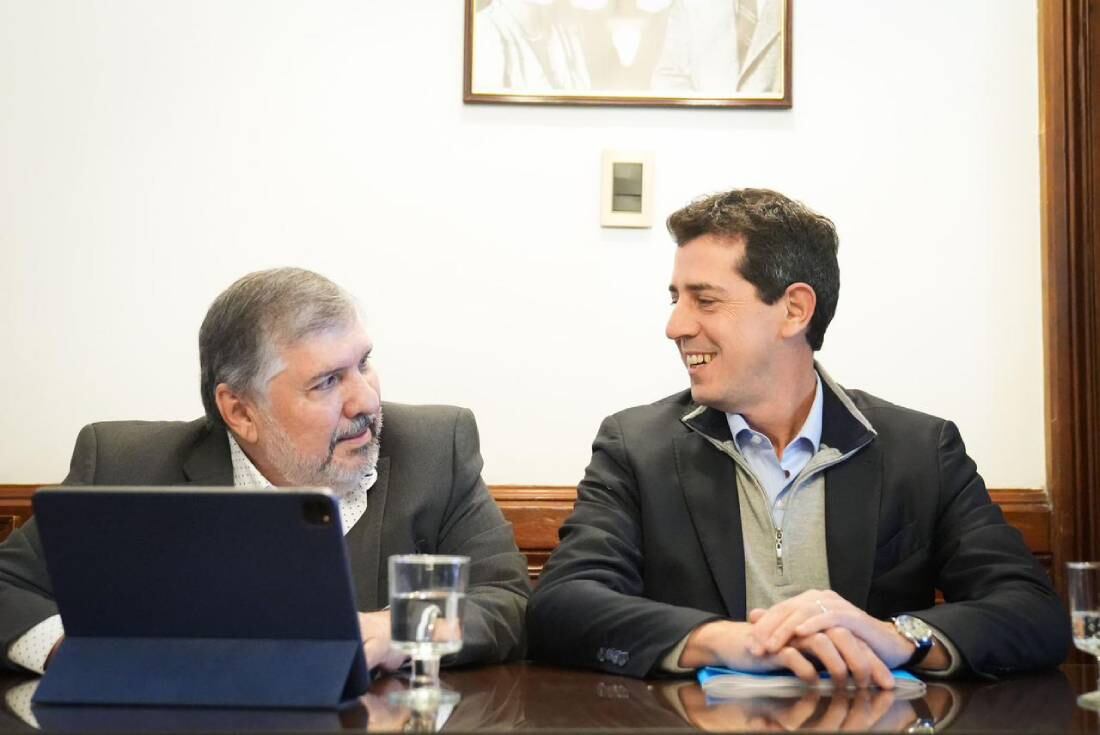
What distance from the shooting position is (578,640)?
1.89 m

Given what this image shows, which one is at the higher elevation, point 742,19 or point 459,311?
point 742,19

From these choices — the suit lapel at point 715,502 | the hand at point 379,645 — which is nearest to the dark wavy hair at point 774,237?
the suit lapel at point 715,502

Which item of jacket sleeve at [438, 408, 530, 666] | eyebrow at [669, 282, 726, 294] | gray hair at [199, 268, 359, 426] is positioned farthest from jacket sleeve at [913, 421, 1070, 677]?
gray hair at [199, 268, 359, 426]

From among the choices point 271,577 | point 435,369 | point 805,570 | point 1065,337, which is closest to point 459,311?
point 435,369

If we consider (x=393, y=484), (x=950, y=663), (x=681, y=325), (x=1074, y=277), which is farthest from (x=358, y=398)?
(x=1074, y=277)

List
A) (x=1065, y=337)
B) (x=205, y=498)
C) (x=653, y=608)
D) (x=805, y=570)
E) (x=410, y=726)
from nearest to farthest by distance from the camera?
(x=410, y=726)
(x=205, y=498)
(x=653, y=608)
(x=805, y=570)
(x=1065, y=337)

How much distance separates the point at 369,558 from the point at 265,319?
1.49ft

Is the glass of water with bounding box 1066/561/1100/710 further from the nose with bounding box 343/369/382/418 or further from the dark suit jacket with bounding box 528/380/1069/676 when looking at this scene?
the nose with bounding box 343/369/382/418

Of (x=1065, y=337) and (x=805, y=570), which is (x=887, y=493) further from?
(x=1065, y=337)

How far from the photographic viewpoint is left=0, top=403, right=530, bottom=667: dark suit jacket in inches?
86.7

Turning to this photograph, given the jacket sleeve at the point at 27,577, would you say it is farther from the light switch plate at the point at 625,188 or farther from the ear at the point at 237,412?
the light switch plate at the point at 625,188

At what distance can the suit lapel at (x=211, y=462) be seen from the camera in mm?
2295

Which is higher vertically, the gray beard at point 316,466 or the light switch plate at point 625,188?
the light switch plate at point 625,188

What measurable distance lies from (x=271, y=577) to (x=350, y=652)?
0.41ft
